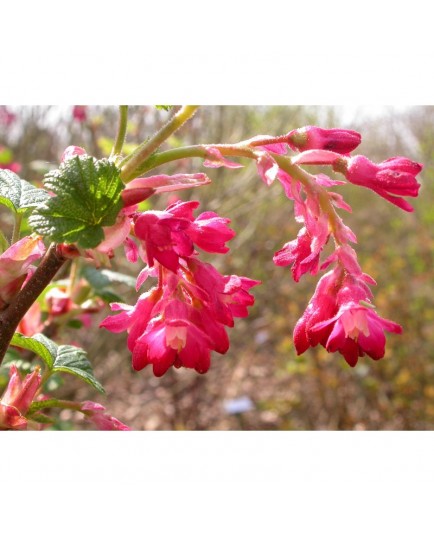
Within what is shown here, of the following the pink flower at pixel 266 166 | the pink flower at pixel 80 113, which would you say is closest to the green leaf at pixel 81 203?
the pink flower at pixel 266 166

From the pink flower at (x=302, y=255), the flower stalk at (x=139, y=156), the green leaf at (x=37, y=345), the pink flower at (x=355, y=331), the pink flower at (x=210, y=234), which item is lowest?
the green leaf at (x=37, y=345)

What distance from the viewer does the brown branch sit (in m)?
0.55

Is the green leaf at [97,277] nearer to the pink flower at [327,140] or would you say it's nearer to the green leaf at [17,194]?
the green leaf at [17,194]

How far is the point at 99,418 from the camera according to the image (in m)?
0.71

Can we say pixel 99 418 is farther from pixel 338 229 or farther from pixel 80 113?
pixel 80 113

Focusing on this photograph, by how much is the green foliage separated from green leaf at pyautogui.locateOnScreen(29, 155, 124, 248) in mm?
222

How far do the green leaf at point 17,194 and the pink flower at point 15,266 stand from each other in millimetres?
40

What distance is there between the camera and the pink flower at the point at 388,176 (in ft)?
1.67

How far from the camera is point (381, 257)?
370 cm

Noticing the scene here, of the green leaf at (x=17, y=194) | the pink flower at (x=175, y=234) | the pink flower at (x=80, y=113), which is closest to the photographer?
the pink flower at (x=175, y=234)
